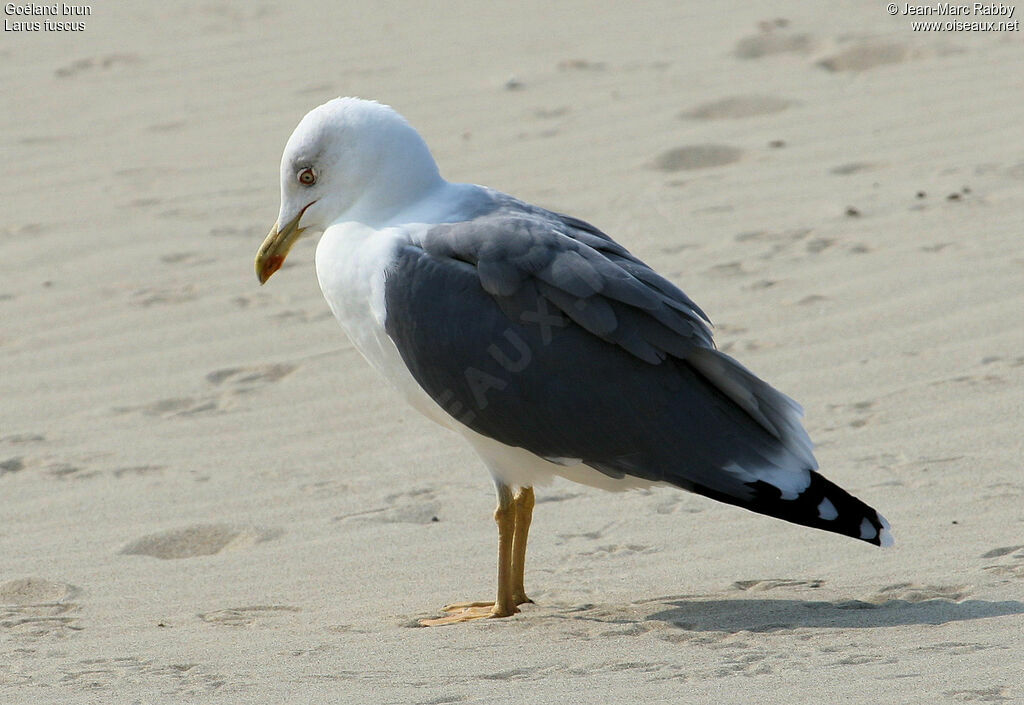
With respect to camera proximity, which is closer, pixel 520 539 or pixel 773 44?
pixel 520 539

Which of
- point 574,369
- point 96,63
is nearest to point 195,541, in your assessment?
point 574,369

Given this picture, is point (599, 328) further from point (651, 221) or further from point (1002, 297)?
point (651, 221)

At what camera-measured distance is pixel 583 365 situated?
421 centimetres

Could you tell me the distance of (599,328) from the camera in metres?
4.14

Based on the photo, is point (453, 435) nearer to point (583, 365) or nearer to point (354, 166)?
point (354, 166)

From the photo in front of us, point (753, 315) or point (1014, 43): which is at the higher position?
point (1014, 43)

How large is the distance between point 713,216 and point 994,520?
10.1ft

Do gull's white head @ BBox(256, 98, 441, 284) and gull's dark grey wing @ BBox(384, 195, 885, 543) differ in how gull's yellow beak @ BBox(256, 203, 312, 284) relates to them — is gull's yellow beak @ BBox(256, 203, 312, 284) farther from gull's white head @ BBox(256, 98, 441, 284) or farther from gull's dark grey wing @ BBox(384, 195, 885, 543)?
gull's dark grey wing @ BBox(384, 195, 885, 543)

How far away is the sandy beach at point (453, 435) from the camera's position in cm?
395

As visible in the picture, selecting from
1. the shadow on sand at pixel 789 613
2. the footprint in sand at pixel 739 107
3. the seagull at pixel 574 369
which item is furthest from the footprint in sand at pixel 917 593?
the footprint in sand at pixel 739 107

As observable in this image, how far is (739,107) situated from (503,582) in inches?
194

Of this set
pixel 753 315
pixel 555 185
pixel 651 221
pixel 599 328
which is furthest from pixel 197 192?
pixel 599 328

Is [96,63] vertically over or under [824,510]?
over

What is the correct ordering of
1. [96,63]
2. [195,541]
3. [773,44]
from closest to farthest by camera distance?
[195,541] → [773,44] → [96,63]
